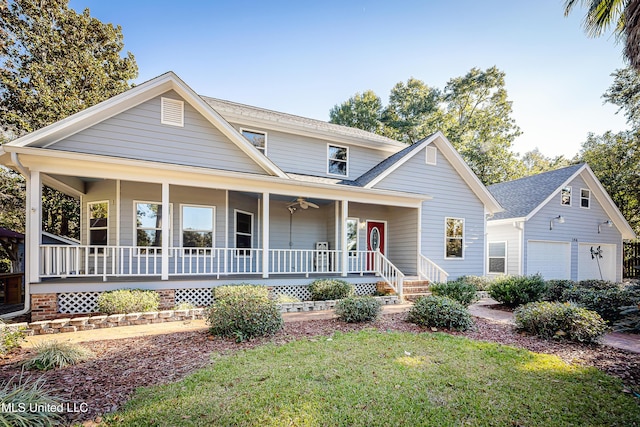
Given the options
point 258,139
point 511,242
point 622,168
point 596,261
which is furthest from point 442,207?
point 622,168

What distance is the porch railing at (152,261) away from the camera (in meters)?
7.91

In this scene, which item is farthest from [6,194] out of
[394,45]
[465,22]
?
[465,22]

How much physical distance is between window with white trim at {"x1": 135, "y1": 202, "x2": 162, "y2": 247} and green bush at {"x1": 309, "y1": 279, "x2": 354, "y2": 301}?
5087 millimetres

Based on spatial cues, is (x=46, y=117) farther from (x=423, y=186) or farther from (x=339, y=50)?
(x=423, y=186)

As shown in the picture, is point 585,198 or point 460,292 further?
point 585,198

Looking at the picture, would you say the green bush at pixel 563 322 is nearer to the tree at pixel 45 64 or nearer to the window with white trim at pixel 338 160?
the window with white trim at pixel 338 160

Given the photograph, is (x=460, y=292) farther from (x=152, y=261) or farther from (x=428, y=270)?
(x=152, y=261)

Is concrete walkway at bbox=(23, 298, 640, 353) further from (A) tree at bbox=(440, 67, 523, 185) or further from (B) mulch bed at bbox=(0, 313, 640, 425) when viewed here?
(A) tree at bbox=(440, 67, 523, 185)

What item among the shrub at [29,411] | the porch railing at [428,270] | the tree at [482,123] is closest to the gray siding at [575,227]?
the porch railing at [428,270]

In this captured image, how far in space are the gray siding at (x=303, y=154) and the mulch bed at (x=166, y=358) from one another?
7304 millimetres

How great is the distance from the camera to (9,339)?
5.19 meters

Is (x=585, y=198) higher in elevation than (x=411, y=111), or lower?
lower

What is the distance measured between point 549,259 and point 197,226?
1663 cm

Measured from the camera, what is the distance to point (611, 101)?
781 inches
